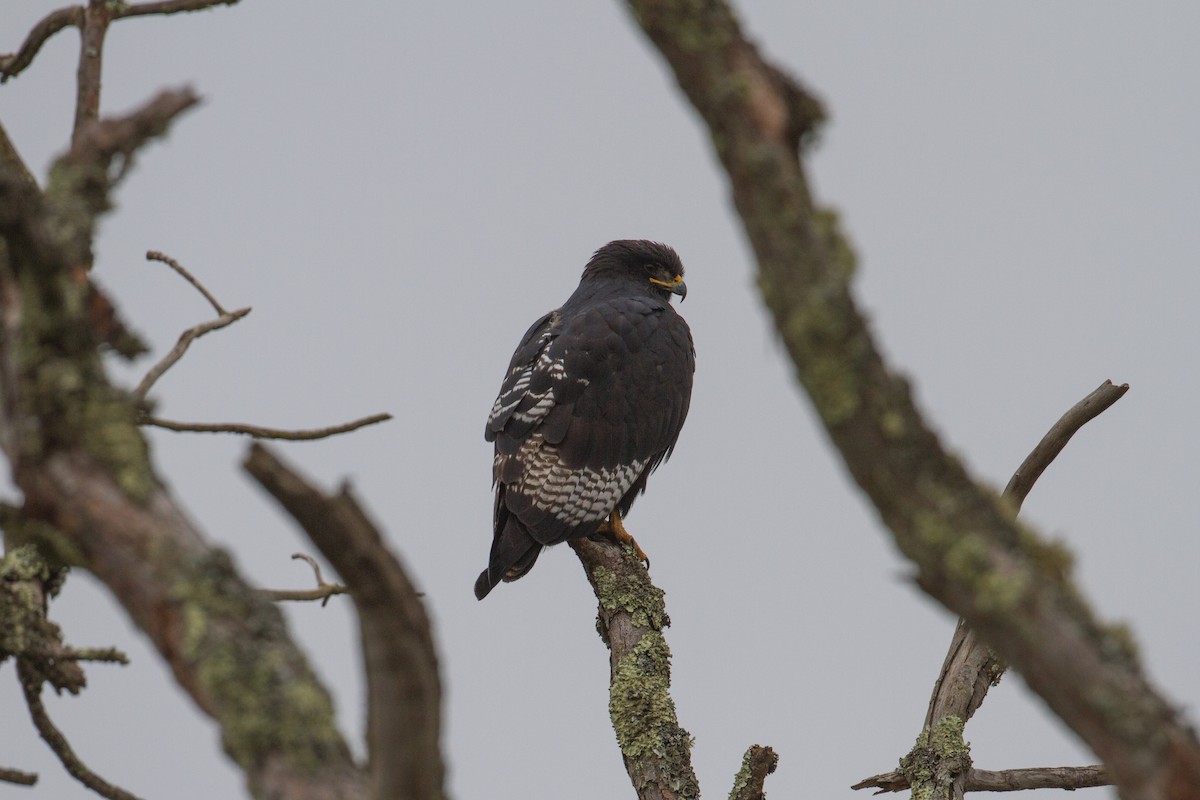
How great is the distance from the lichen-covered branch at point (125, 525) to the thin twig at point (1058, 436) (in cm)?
275

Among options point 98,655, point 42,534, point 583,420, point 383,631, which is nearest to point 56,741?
point 98,655

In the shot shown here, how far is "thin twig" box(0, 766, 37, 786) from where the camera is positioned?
2.62 metres

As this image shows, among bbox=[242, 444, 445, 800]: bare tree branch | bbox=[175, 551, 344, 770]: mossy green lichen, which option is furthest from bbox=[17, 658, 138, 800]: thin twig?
bbox=[242, 444, 445, 800]: bare tree branch

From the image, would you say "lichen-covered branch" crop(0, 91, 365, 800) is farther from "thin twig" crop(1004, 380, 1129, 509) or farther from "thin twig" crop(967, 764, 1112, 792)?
"thin twig" crop(967, 764, 1112, 792)

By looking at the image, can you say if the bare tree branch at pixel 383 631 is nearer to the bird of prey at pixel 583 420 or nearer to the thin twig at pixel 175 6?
the thin twig at pixel 175 6

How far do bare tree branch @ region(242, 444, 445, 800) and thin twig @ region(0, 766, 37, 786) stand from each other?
1159mm

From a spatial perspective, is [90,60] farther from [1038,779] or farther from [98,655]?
[1038,779]

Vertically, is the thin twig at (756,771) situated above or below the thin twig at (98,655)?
above

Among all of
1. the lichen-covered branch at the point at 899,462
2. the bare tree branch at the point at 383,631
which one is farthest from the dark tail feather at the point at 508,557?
the lichen-covered branch at the point at 899,462

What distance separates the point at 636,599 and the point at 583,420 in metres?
1.77

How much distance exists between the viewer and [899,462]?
1926mm

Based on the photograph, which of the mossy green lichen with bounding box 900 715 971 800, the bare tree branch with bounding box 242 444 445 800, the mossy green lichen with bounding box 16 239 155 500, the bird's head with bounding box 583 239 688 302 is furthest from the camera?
the bird's head with bounding box 583 239 688 302

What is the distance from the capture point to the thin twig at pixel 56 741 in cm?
278

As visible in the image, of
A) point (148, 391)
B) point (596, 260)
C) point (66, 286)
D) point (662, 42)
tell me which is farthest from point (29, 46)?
point (596, 260)
